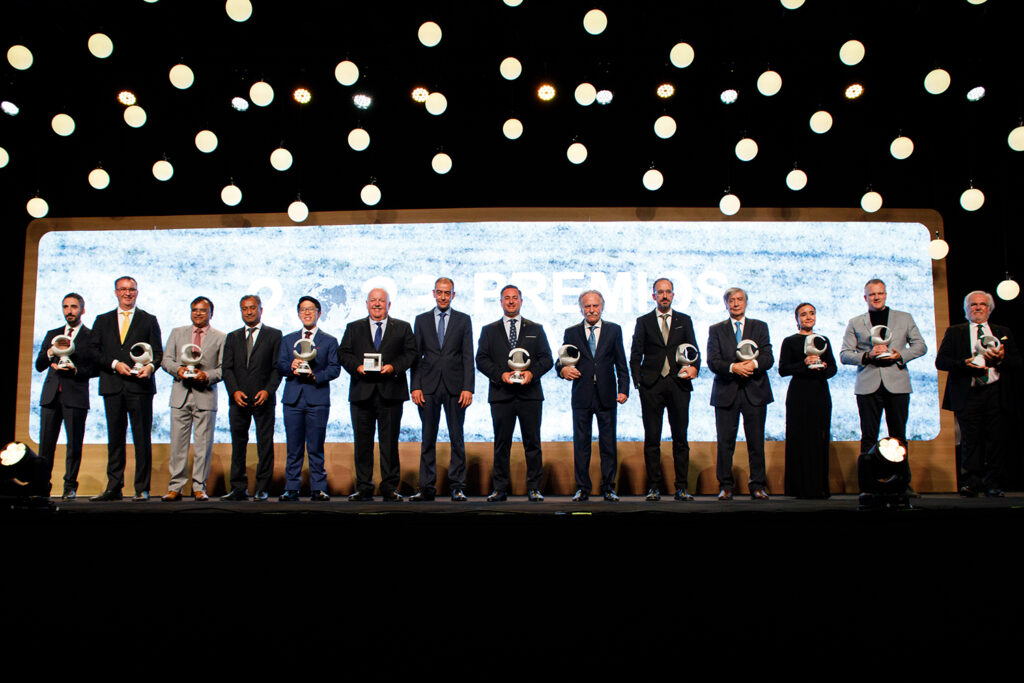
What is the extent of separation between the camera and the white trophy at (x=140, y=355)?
18.6 feet

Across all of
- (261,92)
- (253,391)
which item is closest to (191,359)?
(253,391)

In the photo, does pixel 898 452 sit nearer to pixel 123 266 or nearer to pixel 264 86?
pixel 264 86

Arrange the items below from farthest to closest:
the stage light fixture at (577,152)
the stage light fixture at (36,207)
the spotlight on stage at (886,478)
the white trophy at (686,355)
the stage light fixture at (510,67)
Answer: the stage light fixture at (36,207)
the stage light fixture at (577,152)
the white trophy at (686,355)
the stage light fixture at (510,67)
the spotlight on stage at (886,478)

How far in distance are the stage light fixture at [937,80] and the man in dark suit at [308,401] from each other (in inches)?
202

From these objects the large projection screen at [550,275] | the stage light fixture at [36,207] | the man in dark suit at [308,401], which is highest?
the stage light fixture at [36,207]

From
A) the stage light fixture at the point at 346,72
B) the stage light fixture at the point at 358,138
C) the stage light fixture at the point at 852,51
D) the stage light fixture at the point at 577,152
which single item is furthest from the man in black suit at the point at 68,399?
the stage light fixture at the point at 852,51

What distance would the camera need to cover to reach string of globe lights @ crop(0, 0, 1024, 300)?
206 inches

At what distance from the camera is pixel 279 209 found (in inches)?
294

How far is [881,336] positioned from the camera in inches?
230

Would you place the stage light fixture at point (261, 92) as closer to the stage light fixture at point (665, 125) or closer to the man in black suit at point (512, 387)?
the man in black suit at point (512, 387)

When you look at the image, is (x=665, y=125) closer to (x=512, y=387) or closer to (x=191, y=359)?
(x=512, y=387)

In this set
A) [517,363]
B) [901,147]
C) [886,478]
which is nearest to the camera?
[886,478]

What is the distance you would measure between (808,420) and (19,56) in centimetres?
660

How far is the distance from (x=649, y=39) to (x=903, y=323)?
318 centimetres
